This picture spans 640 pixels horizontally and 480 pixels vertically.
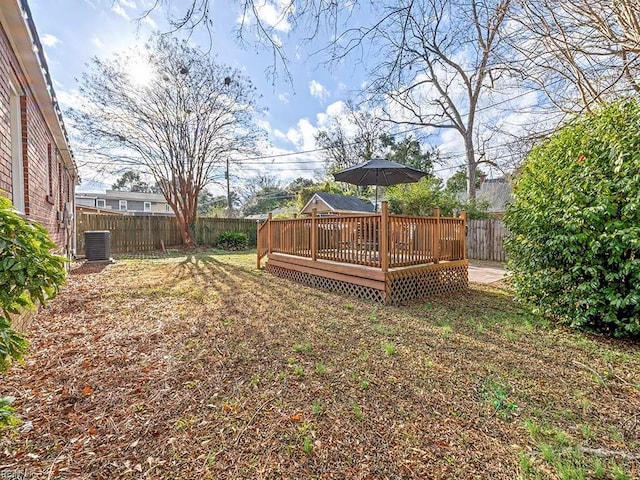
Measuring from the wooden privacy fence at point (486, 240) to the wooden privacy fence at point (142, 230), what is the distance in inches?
458

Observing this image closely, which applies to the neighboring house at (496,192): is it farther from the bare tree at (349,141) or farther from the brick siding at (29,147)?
the brick siding at (29,147)

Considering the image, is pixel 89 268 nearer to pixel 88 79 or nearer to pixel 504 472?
pixel 88 79

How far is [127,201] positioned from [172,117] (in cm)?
2482

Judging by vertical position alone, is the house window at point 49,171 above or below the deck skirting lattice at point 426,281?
above

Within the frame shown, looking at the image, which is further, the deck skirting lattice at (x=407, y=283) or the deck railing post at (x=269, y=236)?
the deck railing post at (x=269, y=236)

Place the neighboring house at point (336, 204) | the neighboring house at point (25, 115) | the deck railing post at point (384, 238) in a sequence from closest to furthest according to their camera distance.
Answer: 1. the neighboring house at point (25, 115)
2. the deck railing post at point (384, 238)
3. the neighboring house at point (336, 204)

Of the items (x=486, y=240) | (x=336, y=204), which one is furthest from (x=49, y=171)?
(x=336, y=204)

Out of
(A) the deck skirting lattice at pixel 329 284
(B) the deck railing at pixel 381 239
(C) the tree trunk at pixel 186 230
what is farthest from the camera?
(C) the tree trunk at pixel 186 230

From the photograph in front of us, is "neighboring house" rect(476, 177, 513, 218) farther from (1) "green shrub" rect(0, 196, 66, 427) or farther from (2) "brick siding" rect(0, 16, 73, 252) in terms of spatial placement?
(1) "green shrub" rect(0, 196, 66, 427)

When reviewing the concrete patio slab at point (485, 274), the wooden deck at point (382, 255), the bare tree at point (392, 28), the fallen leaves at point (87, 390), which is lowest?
the fallen leaves at point (87, 390)

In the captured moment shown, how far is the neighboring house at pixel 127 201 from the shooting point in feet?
99.8

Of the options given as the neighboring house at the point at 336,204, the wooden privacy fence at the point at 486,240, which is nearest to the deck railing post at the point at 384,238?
the wooden privacy fence at the point at 486,240

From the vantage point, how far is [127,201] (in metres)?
32.9

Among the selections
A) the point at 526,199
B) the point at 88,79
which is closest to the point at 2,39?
the point at 526,199
